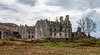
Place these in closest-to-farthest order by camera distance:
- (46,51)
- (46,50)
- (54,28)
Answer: (46,51)
(46,50)
(54,28)

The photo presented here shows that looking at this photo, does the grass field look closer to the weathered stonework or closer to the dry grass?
the dry grass

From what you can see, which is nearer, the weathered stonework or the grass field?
the grass field

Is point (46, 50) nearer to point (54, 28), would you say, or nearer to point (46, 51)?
point (46, 51)

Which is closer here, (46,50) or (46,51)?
(46,51)

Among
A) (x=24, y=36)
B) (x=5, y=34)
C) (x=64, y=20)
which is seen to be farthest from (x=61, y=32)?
(x=5, y=34)

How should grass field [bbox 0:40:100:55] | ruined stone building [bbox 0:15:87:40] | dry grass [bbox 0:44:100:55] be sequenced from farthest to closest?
ruined stone building [bbox 0:15:87:40], grass field [bbox 0:40:100:55], dry grass [bbox 0:44:100:55]

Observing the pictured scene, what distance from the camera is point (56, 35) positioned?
251ft

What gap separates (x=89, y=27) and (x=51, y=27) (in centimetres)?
2106

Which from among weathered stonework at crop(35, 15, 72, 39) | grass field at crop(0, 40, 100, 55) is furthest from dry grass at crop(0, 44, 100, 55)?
weathered stonework at crop(35, 15, 72, 39)

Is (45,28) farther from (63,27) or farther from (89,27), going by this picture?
(89,27)

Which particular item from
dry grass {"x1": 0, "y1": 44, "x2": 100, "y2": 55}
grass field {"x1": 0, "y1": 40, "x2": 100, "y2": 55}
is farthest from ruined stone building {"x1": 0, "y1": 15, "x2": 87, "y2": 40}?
dry grass {"x1": 0, "y1": 44, "x2": 100, "y2": 55}

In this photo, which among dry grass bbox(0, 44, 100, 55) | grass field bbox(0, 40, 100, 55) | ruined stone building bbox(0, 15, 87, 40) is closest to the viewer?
dry grass bbox(0, 44, 100, 55)

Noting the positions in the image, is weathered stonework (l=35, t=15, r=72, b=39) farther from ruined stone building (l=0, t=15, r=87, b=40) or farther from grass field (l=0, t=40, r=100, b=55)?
grass field (l=0, t=40, r=100, b=55)

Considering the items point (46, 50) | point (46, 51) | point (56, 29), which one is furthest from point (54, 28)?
point (46, 51)
